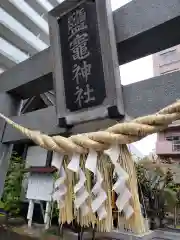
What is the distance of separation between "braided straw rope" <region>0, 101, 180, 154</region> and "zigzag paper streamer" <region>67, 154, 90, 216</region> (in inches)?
1.2

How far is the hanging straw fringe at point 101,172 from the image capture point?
0.50m

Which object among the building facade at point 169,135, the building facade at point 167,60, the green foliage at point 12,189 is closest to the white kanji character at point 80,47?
the green foliage at point 12,189

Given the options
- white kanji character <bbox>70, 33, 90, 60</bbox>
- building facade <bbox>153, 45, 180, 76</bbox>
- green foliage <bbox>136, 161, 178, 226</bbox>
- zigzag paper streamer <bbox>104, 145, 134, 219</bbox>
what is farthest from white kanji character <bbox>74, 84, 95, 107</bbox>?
building facade <bbox>153, 45, 180, 76</bbox>

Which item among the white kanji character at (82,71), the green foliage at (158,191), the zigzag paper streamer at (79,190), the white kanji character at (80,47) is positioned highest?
the white kanji character at (80,47)

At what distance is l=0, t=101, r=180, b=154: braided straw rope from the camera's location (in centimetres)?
46

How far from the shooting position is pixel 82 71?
89 centimetres

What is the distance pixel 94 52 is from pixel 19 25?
199 centimetres

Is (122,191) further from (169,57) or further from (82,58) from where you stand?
(169,57)

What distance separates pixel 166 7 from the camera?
721 mm

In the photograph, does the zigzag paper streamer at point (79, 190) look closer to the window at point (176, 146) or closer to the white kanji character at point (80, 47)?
the white kanji character at point (80, 47)

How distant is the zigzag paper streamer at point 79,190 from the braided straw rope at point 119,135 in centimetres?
3

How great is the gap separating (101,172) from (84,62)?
18.7 inches

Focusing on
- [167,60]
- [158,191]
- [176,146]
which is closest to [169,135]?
[176,146]

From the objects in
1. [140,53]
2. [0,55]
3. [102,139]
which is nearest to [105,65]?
[140,53]
